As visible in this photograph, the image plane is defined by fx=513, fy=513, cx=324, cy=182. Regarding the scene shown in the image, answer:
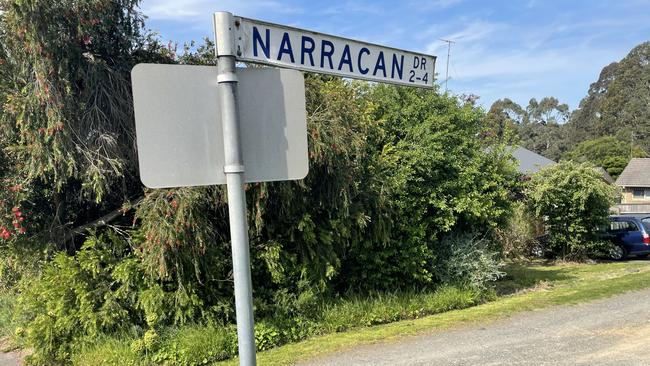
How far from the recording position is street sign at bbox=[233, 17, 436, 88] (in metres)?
2.47

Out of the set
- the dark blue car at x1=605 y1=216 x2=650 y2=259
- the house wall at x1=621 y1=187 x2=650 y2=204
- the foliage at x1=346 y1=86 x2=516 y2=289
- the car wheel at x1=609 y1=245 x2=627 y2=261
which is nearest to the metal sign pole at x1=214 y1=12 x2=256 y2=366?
the foliage at x1=346 y1=86 x2=516 y2=289

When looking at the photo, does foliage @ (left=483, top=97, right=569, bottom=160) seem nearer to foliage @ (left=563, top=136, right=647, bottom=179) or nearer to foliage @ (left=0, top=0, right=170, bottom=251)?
foliage @ (left=563, top=136, right=647, bottom=179)

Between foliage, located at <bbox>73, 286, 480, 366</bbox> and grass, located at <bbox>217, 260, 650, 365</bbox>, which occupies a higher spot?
foliage, located at <bbox>73, 286, 480, 366</bbox>

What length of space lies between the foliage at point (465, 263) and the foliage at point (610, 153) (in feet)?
213

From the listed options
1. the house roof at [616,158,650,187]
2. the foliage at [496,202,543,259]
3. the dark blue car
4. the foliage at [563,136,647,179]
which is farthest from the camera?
the foliage at [563,136,647,179]

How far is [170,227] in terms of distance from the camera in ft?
22.6

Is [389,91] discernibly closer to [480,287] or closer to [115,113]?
[480,287]

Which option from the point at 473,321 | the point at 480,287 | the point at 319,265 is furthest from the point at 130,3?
the point at 480,287

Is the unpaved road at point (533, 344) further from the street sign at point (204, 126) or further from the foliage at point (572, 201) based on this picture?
the foliage at point (572, 201)

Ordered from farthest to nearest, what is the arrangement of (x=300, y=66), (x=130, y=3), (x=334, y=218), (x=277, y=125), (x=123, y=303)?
(x=334, y=218) → (x=130, y=3) → (x=123, y=303) → (x=300, y=66) → (x=277, y=125)

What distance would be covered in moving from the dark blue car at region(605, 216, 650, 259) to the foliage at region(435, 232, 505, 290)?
10413 millimetres

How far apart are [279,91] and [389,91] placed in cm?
906

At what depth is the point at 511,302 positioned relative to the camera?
32.9ft

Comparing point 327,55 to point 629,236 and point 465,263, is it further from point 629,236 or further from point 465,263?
point 629,236
